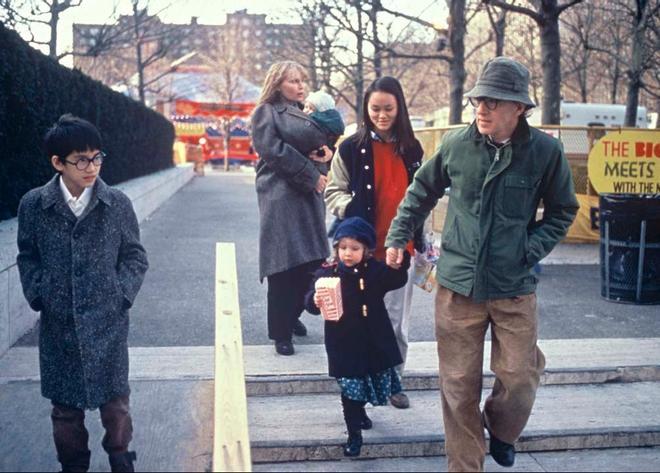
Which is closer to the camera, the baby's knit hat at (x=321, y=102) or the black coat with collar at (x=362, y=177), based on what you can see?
the black coat with collar at (x=362, y=177)

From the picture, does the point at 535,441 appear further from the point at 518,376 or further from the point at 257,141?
the point at 257,141

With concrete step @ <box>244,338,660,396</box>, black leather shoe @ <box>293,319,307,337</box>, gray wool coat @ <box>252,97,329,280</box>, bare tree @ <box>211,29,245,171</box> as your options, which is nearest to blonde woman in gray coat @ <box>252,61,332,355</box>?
gray wool coat @ <box>252,97,329,280</box>

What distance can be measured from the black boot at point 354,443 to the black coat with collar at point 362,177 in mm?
1130

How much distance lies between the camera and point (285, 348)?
571 cm

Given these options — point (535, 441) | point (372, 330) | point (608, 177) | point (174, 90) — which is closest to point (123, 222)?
point (372, 330)

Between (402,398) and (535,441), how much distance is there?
0.82 meters

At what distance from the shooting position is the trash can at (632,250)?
799cm

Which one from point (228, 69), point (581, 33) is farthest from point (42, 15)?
point (228, 69)

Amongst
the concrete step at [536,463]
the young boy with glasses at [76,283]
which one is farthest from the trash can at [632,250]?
the young boy with glasses at [76,283]

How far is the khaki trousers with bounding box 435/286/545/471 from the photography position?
149 inches

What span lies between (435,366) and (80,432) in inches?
103

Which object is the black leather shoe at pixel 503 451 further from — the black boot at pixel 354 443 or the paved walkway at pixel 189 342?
the black boot at pixel 354 443

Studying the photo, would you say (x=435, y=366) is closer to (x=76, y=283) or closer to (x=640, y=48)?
(x=76, y=283)

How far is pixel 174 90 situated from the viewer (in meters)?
47.0
